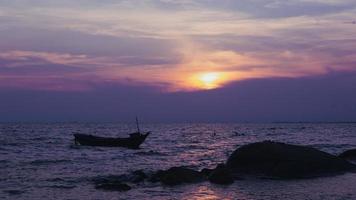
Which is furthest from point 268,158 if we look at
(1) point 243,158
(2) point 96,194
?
(2) point 96,194

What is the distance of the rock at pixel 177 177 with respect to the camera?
23791mm

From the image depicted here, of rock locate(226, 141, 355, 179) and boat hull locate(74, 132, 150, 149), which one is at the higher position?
rock locate(226, 141, 355, 179)

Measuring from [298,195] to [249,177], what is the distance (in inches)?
226

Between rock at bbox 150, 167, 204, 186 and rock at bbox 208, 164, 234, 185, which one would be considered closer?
rock at bbox 208, 164, 234, 185

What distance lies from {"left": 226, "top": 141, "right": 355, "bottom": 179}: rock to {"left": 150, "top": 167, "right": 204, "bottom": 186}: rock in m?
2.99

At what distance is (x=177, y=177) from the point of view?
2406 cm

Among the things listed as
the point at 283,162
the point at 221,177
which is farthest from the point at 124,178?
the point at 283,162

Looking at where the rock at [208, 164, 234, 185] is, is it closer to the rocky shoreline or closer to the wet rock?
the rocky shoreline

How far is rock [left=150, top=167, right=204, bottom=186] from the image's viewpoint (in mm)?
23791

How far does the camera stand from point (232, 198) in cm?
1927

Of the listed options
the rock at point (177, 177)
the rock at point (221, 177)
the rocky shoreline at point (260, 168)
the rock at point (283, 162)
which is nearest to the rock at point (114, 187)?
the rocky shoreline at point (260, 168)

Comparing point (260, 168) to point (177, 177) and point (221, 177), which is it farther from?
point (177, 177)

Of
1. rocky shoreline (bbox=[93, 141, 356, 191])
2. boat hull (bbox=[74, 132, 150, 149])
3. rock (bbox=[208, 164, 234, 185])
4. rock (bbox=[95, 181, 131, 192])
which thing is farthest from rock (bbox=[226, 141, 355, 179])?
boat hull (bbox=[74, 132, 150, 149])

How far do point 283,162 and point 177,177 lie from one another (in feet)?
19.2
